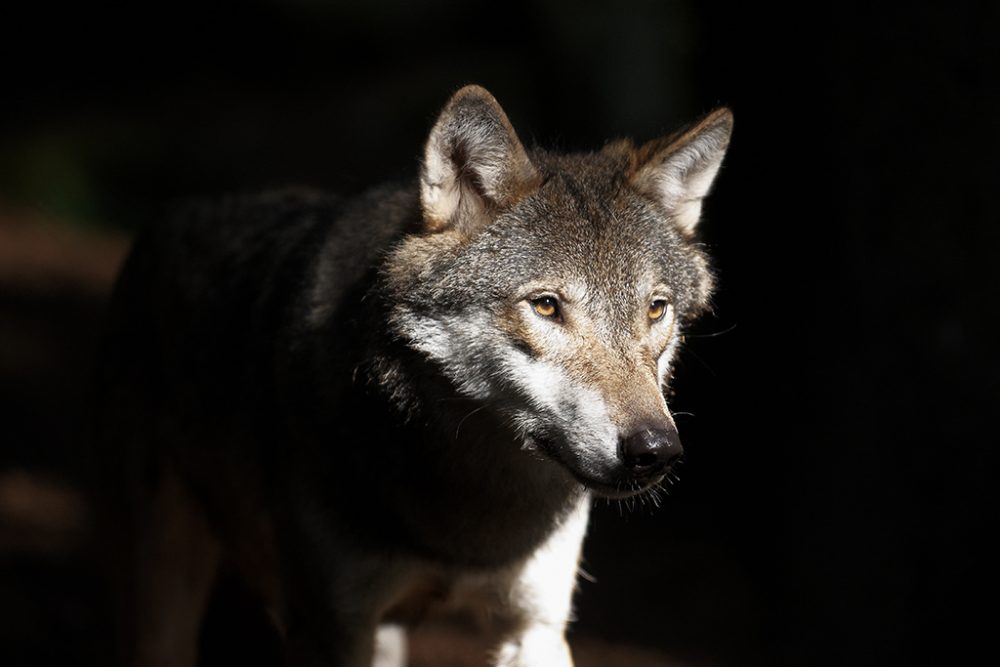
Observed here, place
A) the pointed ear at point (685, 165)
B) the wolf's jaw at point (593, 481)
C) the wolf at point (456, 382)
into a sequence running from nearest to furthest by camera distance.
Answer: the wolf's jaw at point (593, 481) → the wolf at point (456, 382) → the pointed ear at point (685, 165)

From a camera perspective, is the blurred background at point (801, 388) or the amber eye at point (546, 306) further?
the blurred background at point (801, 388)

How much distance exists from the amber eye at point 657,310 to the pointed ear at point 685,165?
440 mm

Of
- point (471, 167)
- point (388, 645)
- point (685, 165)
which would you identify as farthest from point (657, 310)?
point (388, 645)

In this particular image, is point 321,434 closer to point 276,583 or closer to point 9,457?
point 276,583

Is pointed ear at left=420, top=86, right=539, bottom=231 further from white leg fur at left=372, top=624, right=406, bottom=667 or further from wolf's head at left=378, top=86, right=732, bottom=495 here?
white leg fur at left=372, top=624, right=406, bottom=667

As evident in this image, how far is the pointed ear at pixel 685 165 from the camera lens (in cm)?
427

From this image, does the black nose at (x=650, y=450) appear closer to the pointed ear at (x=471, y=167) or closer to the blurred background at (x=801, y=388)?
the pointed ear at (x=471, y=167)

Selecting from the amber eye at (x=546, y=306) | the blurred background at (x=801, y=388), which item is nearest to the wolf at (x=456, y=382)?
the amber eye at (x=546, y=306)

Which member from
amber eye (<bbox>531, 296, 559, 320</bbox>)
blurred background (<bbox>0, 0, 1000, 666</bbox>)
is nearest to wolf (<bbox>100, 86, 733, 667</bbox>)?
amber eye (<bbox>531, 296, 559, 320</bbox>)

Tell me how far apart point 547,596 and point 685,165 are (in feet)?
5.14

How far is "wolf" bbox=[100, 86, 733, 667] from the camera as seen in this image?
384 cm

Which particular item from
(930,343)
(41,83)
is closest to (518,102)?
(41,83)

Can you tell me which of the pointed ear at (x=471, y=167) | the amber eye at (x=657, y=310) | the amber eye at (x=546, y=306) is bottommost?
the amber eye at (x=546, y=306)

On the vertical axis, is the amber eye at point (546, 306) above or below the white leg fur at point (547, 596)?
above
